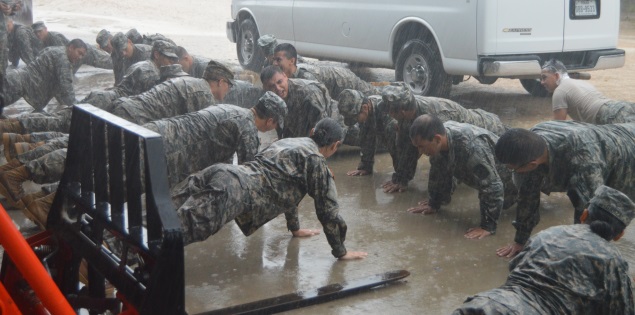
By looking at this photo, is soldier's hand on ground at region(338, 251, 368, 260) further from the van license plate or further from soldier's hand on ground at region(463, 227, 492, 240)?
the van license plate

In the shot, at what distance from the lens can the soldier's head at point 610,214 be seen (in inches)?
129

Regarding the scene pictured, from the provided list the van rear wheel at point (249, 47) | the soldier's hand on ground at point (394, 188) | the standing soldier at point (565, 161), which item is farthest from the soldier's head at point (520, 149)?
the van rear wheel at point (249, 47)

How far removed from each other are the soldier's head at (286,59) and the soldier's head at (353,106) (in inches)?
58.4

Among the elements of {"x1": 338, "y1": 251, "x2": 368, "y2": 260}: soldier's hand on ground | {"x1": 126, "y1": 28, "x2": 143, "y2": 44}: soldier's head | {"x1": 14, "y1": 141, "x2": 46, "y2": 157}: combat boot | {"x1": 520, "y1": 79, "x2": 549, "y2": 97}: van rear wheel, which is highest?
{"x1": 126, "y1": 28, "x2": 143, "y2": 44}: soldier's head

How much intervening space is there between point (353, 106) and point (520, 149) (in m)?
2.44

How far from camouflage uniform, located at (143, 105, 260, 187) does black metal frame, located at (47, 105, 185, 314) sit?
2.68 m

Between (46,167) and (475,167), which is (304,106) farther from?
(46,167)

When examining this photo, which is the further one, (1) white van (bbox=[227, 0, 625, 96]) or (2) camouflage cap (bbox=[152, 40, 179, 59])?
(2) camouflage cap (bbox=[152, 40, 179, 59])

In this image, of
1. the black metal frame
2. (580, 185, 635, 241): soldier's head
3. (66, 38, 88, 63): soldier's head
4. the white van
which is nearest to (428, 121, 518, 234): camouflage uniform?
(580, 185, 635, 241): soldier's head

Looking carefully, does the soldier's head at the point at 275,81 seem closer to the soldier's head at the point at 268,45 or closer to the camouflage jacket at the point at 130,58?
the soldier's head at the point at 268,45

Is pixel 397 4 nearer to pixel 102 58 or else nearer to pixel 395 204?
pixel 395 204

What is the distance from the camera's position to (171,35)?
17766mm

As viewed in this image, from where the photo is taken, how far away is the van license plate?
861 cm

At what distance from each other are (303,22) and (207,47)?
18.4 feet
